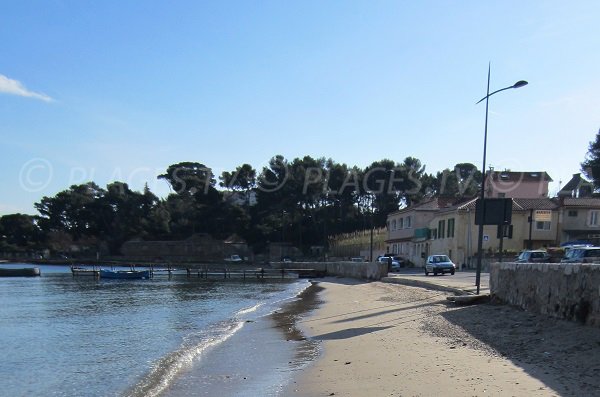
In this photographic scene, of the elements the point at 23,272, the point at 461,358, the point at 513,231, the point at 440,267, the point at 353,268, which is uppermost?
the point at 513,231

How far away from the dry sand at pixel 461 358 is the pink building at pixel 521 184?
62.9 metres

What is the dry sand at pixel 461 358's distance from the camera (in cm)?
771

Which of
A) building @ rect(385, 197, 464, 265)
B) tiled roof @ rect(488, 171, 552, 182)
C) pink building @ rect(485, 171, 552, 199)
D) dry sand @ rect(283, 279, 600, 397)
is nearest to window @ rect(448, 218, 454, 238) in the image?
building @ rect(385, 197, 464, 265)

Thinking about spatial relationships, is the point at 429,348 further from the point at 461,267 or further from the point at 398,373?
the point at 461,267

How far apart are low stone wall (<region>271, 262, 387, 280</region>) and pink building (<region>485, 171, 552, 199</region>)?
24952 mm

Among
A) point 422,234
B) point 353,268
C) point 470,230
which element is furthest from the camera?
point 422,234

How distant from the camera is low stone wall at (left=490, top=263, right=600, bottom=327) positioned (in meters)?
10.0

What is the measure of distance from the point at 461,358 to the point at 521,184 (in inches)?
2995

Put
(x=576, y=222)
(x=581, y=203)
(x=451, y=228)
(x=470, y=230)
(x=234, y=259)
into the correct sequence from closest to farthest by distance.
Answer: (x=470, y=230), (x=576, y=222), (x=451, y=228), (x=581, y=203), (x=234, y=259)

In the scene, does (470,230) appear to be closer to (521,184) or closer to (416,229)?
(416,229)

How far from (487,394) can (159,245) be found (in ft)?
377

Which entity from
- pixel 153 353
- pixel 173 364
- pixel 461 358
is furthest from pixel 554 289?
pixel 153 353

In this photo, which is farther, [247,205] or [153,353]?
[247,205]

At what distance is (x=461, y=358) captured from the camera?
9828mm
